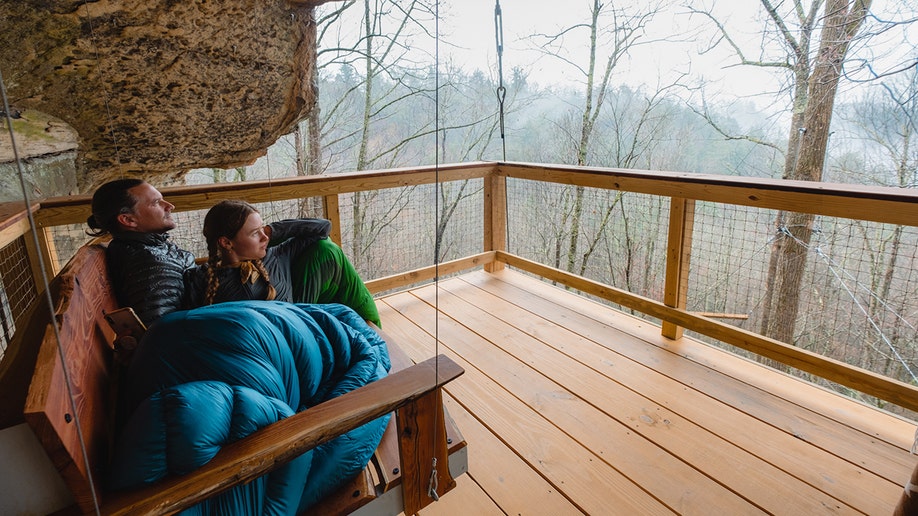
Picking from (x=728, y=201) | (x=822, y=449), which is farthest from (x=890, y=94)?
(x=822, y=449)

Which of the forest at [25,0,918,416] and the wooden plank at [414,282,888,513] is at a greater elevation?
the forest at [25,0,918,416]

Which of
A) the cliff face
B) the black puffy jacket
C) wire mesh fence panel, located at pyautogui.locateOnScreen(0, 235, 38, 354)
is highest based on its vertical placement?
the cliff face

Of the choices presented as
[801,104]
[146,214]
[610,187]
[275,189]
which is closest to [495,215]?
[610,187]

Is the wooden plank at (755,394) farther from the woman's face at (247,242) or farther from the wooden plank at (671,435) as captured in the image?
the woman's face at (247,242)

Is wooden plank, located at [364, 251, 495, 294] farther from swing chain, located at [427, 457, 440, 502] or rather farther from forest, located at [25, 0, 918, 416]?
swing chain, located at [427, 457, 440, 502]

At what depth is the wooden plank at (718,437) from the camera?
142cm

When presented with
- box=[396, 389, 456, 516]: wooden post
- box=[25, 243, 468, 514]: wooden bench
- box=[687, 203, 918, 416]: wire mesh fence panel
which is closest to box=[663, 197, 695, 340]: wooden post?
box=[687, 203, 918, 416]: wire mesh fence panel

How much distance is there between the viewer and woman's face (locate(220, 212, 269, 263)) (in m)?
1.48

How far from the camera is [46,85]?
220 centimetres

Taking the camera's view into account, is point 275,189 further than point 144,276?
Yes

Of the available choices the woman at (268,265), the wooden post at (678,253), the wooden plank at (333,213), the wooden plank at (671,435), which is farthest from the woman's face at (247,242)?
the wooden post at (678,253)

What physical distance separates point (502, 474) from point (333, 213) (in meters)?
1.75

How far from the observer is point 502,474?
1520 millimetres

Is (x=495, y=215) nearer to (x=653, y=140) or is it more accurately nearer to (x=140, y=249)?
(x=140, y=249)
